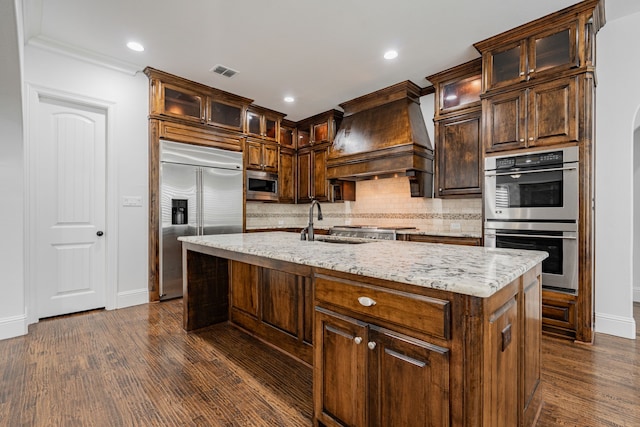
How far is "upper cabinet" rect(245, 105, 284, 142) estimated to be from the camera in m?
5.17

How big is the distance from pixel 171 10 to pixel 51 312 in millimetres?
3324

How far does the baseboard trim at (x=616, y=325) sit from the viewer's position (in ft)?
Answer: 9.04

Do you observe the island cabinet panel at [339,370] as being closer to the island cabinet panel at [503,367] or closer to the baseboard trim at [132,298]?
the island cabinet panel at [503,367]

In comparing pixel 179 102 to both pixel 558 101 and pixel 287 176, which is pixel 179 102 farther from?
pixel 558 101

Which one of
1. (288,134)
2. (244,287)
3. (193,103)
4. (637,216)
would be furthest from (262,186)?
(637,216)

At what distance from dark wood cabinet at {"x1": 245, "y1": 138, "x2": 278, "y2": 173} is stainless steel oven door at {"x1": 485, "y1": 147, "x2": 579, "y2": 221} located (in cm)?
344

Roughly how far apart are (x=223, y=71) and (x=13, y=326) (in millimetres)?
3404

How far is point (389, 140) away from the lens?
4.25 meters

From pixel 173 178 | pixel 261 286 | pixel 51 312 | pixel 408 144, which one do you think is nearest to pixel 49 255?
pixel 51 312

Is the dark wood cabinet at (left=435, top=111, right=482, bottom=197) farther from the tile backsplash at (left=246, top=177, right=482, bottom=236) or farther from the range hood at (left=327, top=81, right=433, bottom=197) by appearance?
the tile backsplash at (left=246, top=177, right=482, bottom=236)

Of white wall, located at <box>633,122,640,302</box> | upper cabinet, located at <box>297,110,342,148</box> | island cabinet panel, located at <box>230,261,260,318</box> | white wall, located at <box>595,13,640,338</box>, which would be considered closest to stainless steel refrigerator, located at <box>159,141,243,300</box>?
island cabinet panel, located at <box>230,261,260,318</box>

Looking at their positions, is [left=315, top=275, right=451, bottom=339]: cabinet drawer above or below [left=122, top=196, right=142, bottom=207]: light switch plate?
below

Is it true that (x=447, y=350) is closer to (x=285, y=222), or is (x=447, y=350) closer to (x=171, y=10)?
(x=171, y=10)

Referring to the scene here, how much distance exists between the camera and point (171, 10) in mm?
2693
